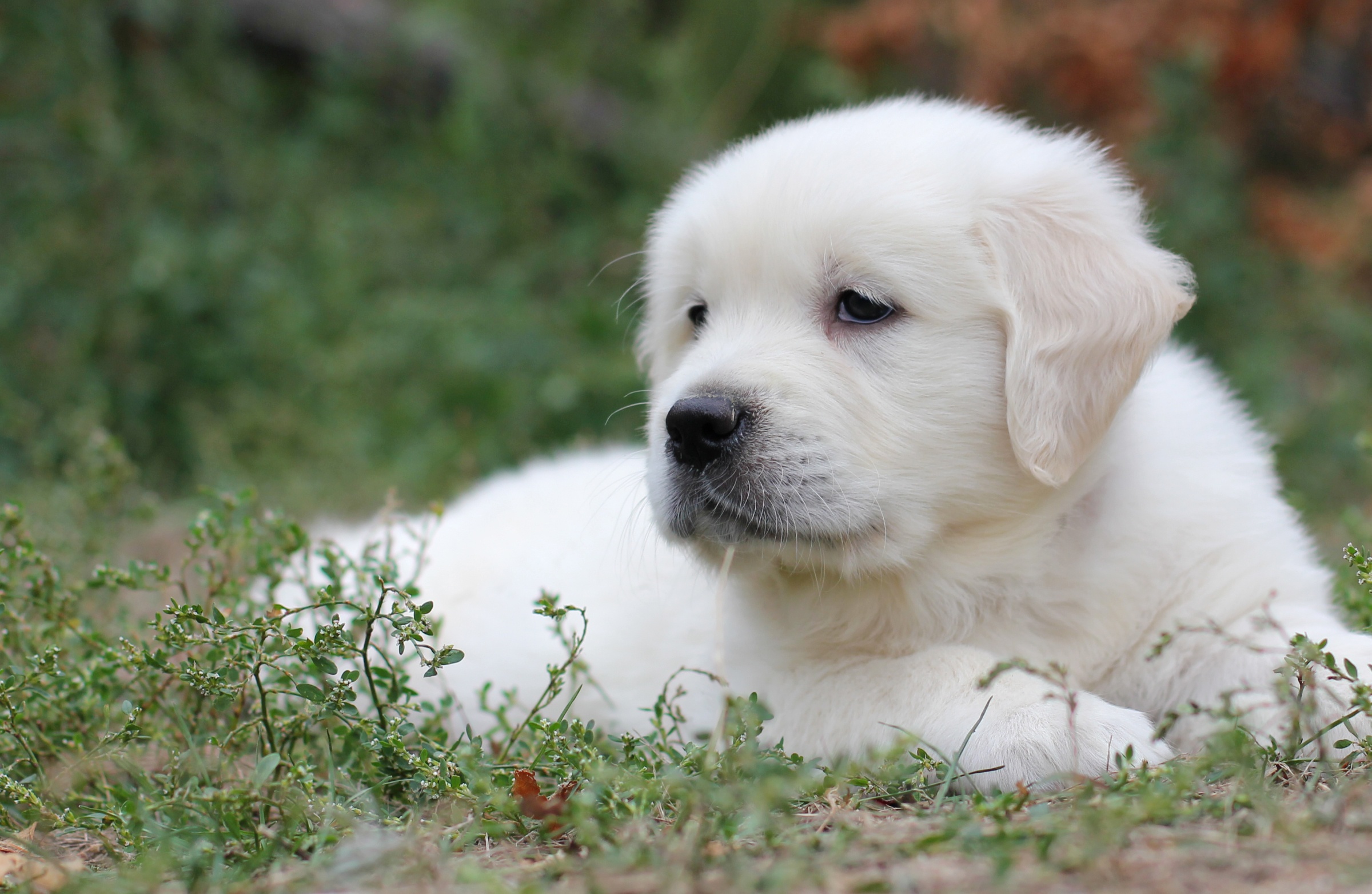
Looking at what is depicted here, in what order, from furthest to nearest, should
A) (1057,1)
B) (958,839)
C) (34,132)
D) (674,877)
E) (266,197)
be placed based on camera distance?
(1057,1), (266,197), (34,132), (958,839), (674,877)

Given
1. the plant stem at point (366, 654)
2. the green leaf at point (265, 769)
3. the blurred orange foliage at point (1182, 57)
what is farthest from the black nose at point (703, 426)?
the blurred orange foliage at point (1182, 57)

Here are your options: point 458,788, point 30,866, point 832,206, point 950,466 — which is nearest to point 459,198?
point 832,206

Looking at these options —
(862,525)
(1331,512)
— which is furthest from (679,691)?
(1331,512)

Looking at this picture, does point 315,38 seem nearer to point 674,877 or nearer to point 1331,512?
point 1331,512

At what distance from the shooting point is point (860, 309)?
9.70 ft

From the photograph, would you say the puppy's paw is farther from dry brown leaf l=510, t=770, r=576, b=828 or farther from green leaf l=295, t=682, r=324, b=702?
green leaf l=295, t=682, r=324, b=702

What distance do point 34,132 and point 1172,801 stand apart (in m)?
6.52

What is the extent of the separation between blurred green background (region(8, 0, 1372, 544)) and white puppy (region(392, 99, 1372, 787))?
2.36 meters

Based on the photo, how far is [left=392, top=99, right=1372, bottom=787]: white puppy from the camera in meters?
2.78

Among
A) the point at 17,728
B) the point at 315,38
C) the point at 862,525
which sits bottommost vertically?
the point at 17,728

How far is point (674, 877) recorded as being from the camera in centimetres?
173

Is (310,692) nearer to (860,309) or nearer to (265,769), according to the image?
(265,769)

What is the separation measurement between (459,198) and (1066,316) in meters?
6.48

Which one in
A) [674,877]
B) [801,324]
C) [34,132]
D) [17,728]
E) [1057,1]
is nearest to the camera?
[674,877]
